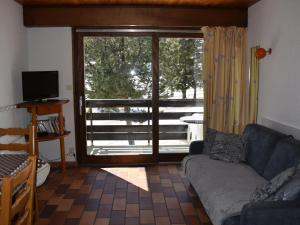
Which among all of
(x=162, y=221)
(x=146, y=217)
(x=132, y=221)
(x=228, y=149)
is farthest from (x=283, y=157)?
(x=132, y=221)

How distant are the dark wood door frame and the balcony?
0.27 ft

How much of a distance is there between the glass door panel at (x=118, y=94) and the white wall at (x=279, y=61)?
1574mm

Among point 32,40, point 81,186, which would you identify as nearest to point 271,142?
Result: point 81,186

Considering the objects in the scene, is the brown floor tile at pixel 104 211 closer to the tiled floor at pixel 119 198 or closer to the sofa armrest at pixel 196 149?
the tiled floor at pixel 119 198

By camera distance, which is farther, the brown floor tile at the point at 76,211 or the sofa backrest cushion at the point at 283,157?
the brown floor tile at the point at 76,211

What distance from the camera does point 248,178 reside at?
316 centimetres

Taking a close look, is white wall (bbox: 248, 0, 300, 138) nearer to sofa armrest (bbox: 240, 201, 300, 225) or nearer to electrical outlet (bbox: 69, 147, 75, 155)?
sofa armrest (bbox: 240, 201, 300, 225)

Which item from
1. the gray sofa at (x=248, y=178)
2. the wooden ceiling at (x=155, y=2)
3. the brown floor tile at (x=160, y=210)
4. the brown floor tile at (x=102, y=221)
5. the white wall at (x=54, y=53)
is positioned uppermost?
the wooden ceiling at (x=155, y=2)

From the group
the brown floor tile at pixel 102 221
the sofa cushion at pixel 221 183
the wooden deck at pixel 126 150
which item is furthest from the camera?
the wooden deck at pixel 126 150

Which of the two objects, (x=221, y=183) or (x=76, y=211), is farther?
(x=76, y=211)

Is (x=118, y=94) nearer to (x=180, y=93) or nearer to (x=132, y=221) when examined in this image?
(x=180, y=93)

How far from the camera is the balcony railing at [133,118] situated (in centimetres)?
502

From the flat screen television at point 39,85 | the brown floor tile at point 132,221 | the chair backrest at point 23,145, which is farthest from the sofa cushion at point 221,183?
the flat screen television at point 39,85

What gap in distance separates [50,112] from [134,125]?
1.29m
